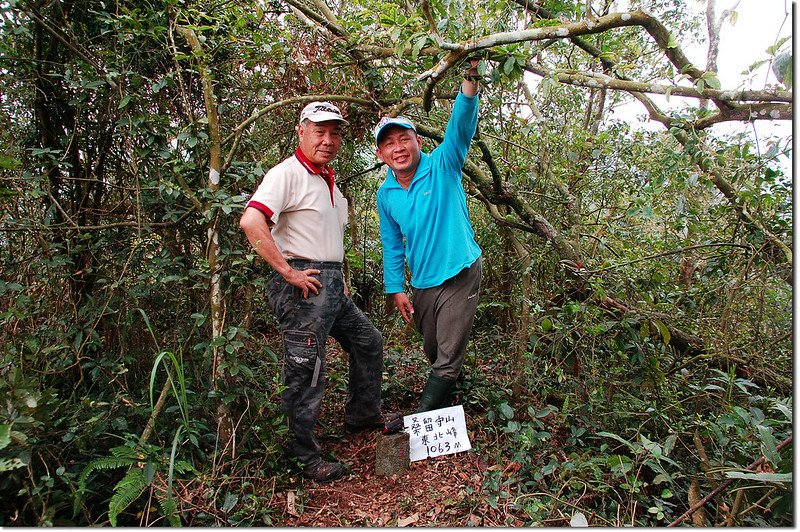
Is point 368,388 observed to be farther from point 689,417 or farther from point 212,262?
point 689,417

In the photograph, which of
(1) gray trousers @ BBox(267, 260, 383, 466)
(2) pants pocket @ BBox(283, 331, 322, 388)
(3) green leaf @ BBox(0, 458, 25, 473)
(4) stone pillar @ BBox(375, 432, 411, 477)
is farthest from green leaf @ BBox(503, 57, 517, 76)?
(3) green leaf @ BBox(0, 458, 25, 473)

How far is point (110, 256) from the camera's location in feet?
9.87

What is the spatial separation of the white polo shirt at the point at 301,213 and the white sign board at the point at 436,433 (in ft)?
3.90

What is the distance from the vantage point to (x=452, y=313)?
9.68ft

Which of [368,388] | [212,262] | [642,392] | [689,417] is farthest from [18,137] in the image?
[689,417]

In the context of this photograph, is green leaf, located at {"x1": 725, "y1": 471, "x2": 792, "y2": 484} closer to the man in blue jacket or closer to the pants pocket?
the man in blue jacket

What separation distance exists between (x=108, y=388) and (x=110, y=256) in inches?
32.9

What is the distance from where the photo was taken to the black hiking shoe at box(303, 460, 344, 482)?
2719mm

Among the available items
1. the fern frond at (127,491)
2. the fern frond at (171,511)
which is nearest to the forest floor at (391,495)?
the fern frond at (171,511)

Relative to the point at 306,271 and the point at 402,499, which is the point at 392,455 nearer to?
the point at 402,499

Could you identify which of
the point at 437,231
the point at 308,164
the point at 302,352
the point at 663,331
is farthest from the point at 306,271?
the point at 663,331

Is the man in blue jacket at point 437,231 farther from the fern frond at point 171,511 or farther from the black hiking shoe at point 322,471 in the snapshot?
the fern frond at point 171,511

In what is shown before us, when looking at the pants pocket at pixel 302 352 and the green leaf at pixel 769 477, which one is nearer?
the green leaf at pixel 769 477

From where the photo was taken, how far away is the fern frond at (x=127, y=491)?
77.5 inches
